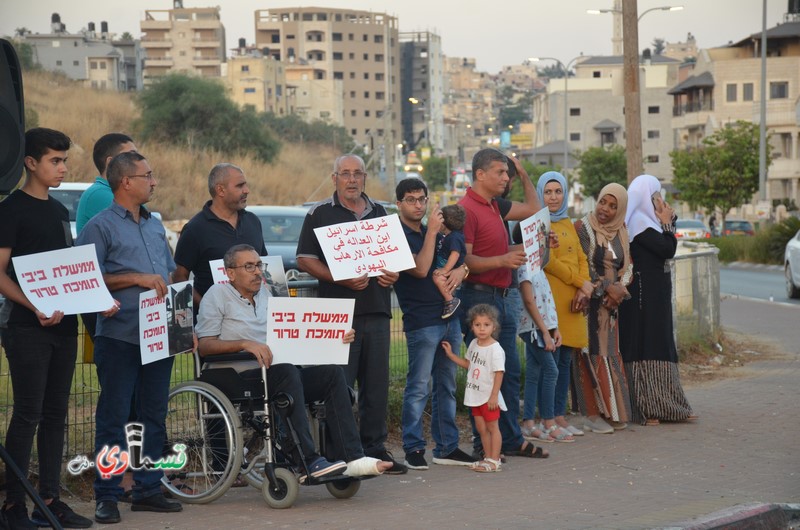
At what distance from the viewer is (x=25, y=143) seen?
7.07 meters

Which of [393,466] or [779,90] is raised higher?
[779,90]

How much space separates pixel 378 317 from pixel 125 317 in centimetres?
194

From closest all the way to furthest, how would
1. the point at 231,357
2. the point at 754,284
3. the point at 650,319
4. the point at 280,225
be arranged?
1. the point at 231,357
2. the point at 650,319
3. the point at 280,225
4. the point at 754,284

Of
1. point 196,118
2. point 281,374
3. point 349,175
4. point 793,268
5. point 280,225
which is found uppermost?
point 196,118

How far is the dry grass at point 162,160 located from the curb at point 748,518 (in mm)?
40695

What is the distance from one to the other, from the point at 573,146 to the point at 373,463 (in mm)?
136433

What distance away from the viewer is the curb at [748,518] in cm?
723

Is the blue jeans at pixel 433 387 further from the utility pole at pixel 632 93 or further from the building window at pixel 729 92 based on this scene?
the building window at pixel 729 92

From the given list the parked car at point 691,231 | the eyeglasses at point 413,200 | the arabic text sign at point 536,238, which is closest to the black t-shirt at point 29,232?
the eyeglasses at point 413,200

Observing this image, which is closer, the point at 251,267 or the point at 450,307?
the point at 251,267

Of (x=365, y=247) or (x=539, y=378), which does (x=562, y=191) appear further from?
(x=365, y=247)

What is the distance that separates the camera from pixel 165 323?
296 inches

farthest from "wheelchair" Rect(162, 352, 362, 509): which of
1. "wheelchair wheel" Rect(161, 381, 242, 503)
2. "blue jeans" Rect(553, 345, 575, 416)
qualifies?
"blue jeans" Rect(553, 345, 575, 416)

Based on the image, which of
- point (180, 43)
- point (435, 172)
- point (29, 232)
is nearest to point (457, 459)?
point (29, 232)
